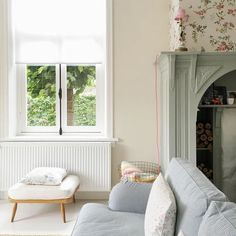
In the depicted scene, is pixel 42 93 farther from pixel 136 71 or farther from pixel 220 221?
pixel 220 221

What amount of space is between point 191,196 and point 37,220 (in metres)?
2.15

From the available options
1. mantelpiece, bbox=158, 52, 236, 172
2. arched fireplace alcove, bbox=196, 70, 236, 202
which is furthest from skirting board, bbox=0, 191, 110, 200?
arched fireplace alcove, bbox=196, 70, 236, 202

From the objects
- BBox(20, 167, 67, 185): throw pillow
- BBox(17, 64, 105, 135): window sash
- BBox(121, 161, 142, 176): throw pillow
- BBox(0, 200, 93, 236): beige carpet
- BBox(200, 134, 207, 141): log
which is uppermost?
BBox(17, 64, 105, 135): window sash

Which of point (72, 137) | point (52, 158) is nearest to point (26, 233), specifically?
point (52, 158)

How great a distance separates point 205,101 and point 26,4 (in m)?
2.44

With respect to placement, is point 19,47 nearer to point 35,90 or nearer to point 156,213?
point 35,90

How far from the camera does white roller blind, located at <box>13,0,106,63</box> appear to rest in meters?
3.97

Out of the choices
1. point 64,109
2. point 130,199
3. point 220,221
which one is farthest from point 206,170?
point 220,221

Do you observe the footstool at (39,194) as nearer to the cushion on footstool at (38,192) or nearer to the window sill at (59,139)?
the cushion on footstool at (38,192)

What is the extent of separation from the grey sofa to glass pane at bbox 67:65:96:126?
5.68ft

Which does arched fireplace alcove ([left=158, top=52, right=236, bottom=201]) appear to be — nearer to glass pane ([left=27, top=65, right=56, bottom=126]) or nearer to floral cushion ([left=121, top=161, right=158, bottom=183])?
floral cushion ([left=121, top=161, right=158, bottom=183])

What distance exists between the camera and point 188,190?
1725mm

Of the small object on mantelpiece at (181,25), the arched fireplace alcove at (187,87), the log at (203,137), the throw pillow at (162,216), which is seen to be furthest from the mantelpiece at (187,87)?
the throw pillow at (162,216)

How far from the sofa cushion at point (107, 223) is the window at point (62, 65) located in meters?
1.69
